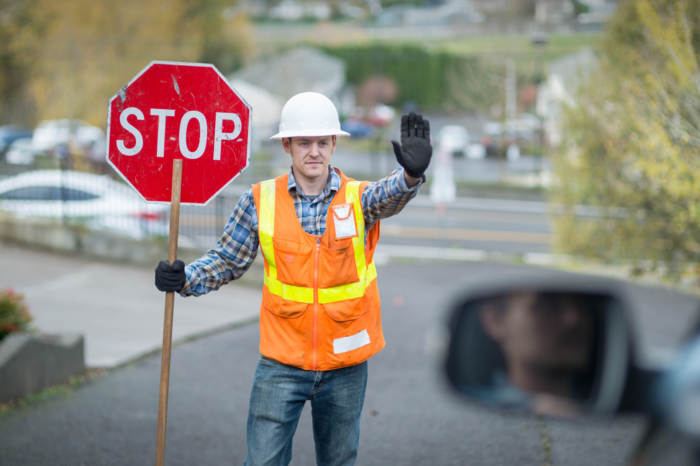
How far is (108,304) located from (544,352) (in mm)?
8486

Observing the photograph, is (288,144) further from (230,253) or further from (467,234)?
(467,234)

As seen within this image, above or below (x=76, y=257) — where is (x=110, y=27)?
above

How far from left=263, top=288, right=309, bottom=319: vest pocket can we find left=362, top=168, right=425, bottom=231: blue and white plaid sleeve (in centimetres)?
49

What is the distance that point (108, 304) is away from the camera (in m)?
9.21

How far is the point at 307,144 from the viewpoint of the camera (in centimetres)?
338

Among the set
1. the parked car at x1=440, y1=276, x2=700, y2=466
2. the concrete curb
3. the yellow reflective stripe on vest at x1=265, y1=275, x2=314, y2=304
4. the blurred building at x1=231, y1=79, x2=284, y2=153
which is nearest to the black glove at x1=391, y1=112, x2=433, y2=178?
the yellow reflective stripe on vest at x1=265, y1=275, x2=314, y2=304

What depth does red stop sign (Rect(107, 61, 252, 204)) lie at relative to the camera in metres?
3.61

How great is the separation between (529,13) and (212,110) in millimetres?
49269

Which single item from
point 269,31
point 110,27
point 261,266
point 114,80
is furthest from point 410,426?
point 269,31

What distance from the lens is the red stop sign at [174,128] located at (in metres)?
3.61

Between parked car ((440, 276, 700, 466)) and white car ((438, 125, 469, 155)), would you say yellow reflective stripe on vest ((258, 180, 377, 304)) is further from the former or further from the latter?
white car ((438, 125, 469, 155))

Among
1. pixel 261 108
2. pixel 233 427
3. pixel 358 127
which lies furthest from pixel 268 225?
Result: pixel 358 127

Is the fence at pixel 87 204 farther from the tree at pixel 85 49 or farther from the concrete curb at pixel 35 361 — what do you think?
the tree at pixel 85 49

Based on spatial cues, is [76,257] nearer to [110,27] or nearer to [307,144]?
[307,144]
